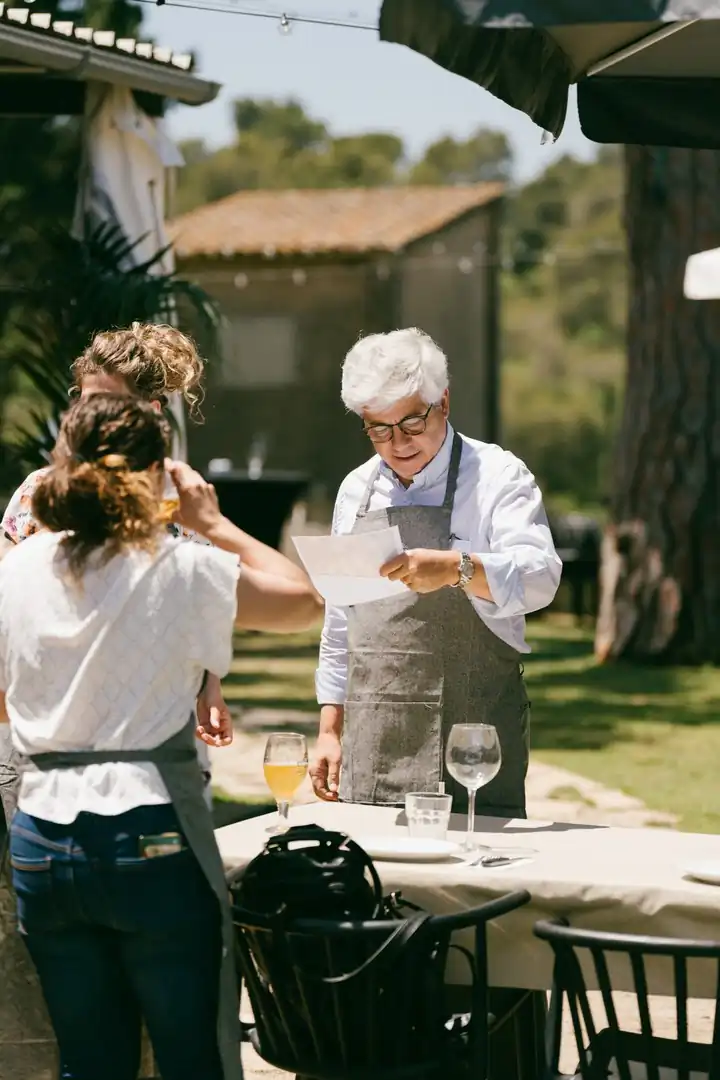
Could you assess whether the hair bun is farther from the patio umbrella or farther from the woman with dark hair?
the patio umbrella

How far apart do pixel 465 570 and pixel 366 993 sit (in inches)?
40.7

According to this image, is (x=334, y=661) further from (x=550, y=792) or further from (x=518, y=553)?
(x=550, y=792)

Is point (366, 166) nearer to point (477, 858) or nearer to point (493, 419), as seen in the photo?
point (493, 419)

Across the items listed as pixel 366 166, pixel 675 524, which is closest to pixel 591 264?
pixel 366 166

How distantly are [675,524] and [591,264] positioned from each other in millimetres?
51662

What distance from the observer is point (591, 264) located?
65312 millimetres

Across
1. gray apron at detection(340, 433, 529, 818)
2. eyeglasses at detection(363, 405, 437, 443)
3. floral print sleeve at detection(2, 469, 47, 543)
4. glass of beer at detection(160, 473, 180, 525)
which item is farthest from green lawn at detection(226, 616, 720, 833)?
glass of beer at detection(160, 473, 180, 525)

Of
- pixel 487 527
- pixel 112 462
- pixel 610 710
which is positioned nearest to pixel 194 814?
pixel 112 462

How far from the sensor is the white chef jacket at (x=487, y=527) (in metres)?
3.67

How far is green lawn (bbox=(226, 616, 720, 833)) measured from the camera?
30.5 feet

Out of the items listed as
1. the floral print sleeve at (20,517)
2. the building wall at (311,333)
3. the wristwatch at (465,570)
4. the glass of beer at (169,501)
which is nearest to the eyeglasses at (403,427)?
the wristwatch at (465,570)

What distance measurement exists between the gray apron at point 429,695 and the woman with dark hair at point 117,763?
120cm

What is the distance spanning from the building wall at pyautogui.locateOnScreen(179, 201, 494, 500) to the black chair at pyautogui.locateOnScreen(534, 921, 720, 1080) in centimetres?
2740

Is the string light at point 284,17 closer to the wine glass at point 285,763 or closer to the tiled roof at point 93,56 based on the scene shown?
the tiled roof at point 93,56
